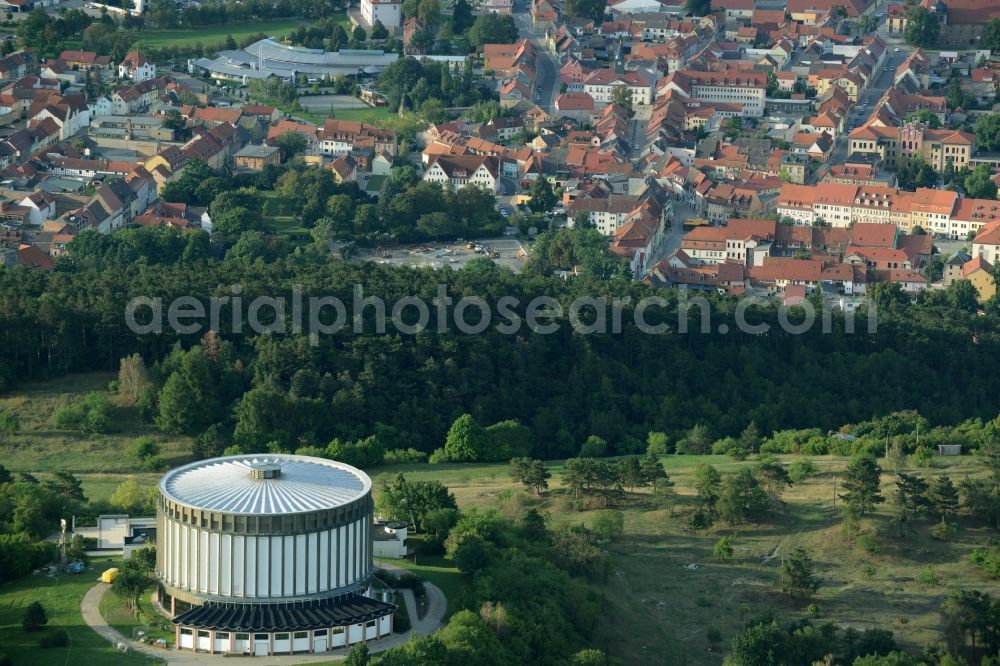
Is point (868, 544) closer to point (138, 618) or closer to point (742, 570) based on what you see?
point (742, 570)

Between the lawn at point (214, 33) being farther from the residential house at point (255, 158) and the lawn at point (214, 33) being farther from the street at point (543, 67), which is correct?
the residential house at point (255, 158)

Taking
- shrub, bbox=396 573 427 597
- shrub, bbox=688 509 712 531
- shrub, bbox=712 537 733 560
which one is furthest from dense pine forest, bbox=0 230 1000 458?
shrub, bbox=396 573 427 597

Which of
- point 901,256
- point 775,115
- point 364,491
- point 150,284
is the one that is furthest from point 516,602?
point 775,115

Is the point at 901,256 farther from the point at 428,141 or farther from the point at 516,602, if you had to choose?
the point at 516,602

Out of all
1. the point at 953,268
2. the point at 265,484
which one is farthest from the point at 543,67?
the point at 265,484

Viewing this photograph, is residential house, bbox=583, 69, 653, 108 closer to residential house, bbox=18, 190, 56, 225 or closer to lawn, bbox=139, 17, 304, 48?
lawn, bbox=139, 17, 304, 48
